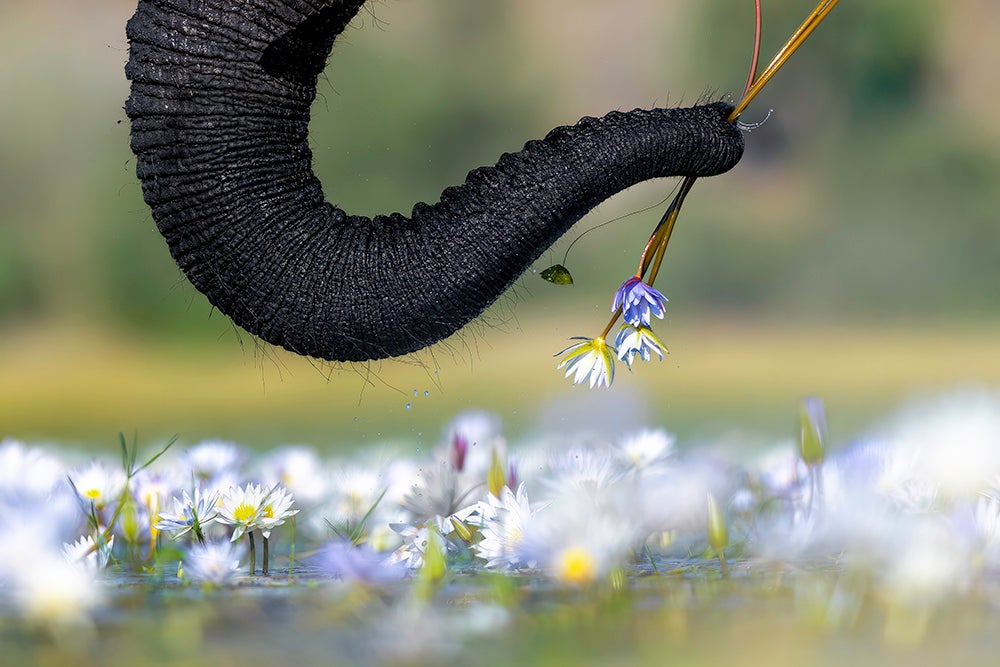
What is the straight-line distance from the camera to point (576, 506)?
1154mm

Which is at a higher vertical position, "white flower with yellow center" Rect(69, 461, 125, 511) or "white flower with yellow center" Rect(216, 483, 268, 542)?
"white flower with yellow center" Rect(69, 461, 125, 511)

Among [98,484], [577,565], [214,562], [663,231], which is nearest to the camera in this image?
[577,565]

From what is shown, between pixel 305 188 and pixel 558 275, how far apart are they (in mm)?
319

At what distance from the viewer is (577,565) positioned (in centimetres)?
107

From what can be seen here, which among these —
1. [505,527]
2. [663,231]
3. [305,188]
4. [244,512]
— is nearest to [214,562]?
[244,512]

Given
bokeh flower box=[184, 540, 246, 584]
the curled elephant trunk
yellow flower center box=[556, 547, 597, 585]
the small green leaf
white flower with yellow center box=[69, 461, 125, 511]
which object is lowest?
yellow flower center box=[556, 547, 597, 585]

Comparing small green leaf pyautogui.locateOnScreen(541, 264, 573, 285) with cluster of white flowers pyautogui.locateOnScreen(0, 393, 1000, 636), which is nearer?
cluster of white flowers pyautogui.locateOnScreen(0, 393, 1000, 636)

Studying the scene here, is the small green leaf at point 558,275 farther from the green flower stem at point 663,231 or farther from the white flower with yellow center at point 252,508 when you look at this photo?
the white flower with yellow center at point 252,508

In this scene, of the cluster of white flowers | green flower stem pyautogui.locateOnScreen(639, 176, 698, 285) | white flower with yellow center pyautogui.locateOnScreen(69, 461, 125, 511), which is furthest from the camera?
white flower with yellow center pyautogui.locateOnScreen(69, 461, 125, 511)

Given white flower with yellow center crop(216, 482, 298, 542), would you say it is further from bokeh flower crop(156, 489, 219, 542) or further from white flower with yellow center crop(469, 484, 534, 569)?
white flower with yellow center crop(469, 484, 534, 569)

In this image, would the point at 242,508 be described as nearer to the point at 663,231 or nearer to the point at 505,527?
the point at 505,527

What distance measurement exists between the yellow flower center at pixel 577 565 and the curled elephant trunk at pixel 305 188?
41 centimetres

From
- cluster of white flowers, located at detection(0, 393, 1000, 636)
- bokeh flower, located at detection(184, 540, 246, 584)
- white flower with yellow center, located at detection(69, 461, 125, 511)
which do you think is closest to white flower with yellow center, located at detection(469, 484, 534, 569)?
cluster of white flowers, located at detection(0, 393, 1000, 636)

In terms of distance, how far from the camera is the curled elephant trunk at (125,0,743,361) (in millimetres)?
1355
